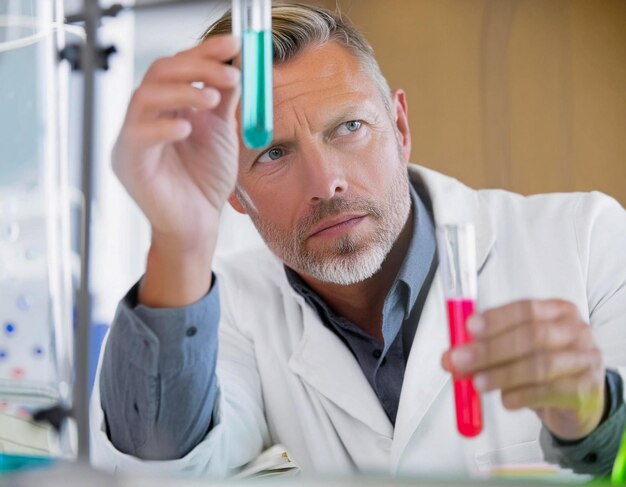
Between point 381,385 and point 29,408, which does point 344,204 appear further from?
Result: point 29,408

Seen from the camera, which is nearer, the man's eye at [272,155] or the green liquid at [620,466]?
the green liquid at [620,466]

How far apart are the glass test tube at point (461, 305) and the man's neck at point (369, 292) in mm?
108

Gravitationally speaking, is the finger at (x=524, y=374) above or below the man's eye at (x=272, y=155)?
below

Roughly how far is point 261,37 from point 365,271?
23 centimetres

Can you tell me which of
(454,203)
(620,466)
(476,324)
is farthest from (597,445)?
(454,203)

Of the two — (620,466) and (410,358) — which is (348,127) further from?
(620,466)

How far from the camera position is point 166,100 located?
646mm

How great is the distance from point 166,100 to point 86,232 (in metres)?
0.13

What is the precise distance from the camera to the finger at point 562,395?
60cm

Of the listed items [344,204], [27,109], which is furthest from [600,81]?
[27,109]

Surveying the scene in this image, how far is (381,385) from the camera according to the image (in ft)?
2.45

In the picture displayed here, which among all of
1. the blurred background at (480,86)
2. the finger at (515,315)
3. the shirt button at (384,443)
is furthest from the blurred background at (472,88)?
the shirt button at (384,443)

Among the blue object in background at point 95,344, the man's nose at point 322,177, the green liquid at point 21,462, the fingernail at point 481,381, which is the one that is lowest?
the green liquid at point 21,462

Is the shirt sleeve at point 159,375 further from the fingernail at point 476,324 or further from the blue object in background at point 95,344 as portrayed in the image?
the fingernail at point 476,324
